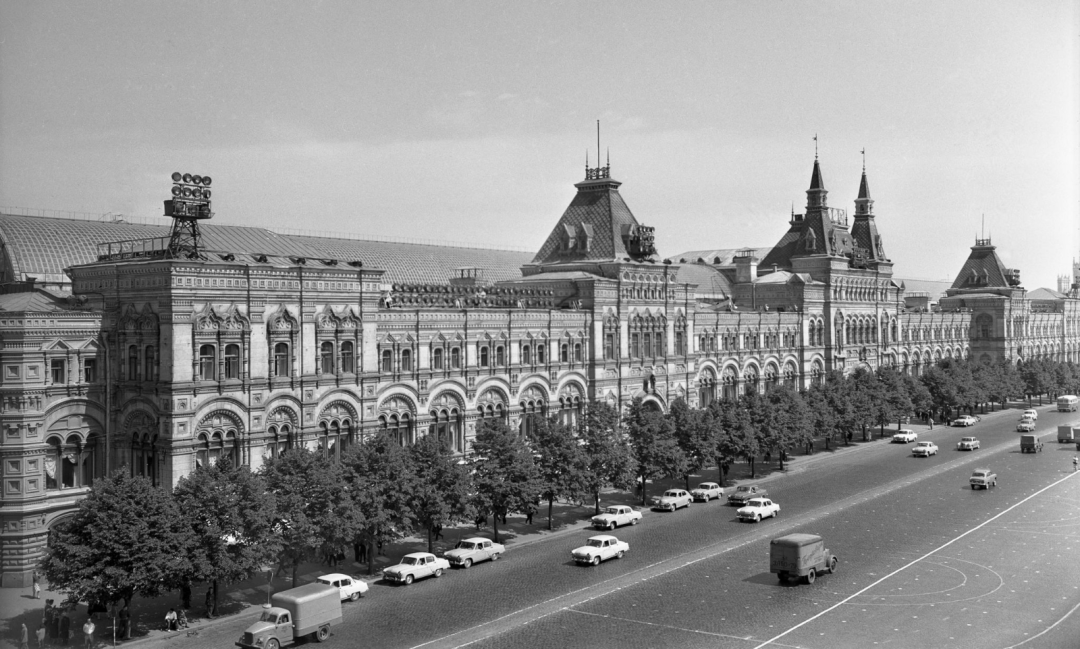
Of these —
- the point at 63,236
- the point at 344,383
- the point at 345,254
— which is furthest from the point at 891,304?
the point at 63,236

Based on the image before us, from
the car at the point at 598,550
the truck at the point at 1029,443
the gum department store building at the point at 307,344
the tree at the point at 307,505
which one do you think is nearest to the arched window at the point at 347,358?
the gum department store building at the point at 307,344

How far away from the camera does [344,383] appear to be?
6519 centimetres

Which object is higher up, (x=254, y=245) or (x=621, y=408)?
(x=254, y=245)

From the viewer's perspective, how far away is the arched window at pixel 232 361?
58.6 meters

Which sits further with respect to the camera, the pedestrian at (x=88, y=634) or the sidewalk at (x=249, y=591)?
the sidewalk at (x=249, y=591)

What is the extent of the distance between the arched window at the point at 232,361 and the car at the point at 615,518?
24139 mm

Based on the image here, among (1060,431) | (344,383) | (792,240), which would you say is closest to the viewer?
(344,383)

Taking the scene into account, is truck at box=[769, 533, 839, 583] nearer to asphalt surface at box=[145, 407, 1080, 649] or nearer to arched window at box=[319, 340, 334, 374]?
asphalt surface at box=[145, 407, 1080, 649]

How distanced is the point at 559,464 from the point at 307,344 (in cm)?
1771

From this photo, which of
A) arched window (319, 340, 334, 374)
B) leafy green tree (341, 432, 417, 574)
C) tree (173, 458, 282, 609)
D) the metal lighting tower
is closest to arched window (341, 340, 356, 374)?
arched window (319, 340, 334, 374)

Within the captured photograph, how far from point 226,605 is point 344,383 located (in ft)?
61.9

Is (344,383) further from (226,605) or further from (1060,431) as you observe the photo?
(1060,431)

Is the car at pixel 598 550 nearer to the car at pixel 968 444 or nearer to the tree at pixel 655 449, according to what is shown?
the tree at pixel 655 449

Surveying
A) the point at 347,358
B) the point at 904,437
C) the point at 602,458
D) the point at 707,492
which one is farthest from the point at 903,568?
the point at 904,437
